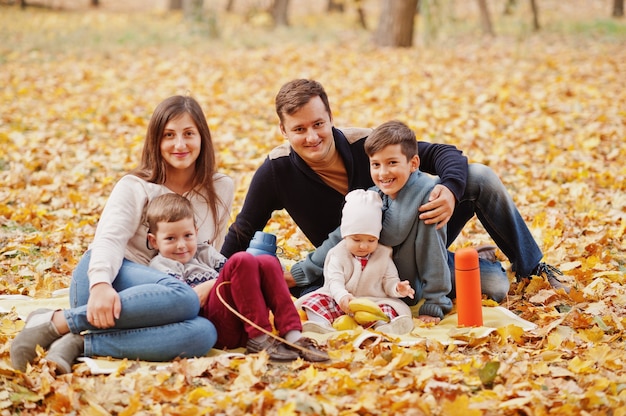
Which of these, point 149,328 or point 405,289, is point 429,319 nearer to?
point 405,289

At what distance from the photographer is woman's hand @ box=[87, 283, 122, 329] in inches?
117

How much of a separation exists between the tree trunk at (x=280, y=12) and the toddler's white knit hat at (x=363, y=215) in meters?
16.4

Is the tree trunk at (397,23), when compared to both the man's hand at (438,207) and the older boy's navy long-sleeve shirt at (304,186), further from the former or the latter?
the man's hand at (438,207)

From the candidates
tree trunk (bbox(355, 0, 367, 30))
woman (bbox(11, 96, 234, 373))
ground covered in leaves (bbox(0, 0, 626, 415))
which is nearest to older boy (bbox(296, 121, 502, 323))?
ground covered in leaves (bbox(0, 0, 626, 415))

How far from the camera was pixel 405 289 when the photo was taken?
3.46 metres

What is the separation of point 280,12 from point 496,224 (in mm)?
16518

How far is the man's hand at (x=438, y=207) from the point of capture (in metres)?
3.48

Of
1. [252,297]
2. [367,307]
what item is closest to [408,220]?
[367,307]

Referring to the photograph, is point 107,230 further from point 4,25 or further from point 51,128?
point 4,25

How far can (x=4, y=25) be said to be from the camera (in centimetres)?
1852

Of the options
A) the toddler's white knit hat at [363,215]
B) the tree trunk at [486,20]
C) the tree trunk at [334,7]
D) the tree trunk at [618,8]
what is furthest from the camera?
the tree trunk at [334,7]

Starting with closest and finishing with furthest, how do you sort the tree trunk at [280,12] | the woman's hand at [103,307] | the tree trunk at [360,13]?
the woman's hand at [103,307]
the tree trunk at [360,13]
the tree trunk at [280,12]

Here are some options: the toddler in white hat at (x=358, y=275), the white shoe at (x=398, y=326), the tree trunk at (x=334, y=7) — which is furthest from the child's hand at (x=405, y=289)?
the tree trunk at (x=334, y=7)

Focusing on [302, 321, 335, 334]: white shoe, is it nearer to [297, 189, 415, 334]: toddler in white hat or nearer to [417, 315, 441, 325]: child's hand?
[297, 189, 415, 334]: toddler in white hat
